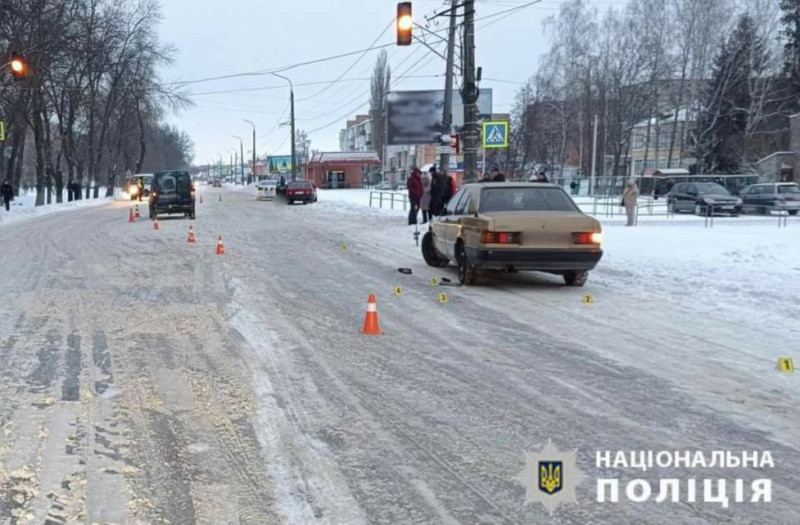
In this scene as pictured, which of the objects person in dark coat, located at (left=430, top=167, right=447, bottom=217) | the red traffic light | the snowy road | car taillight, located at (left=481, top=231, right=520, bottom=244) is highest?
the red traffic light

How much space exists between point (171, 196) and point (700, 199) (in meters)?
22.3

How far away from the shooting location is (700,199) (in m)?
30.8

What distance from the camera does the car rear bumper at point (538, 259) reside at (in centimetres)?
995

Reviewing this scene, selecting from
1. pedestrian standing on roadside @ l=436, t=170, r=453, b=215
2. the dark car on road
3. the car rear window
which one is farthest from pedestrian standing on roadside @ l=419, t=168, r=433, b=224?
the dark car on road

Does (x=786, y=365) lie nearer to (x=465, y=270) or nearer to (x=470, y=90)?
(x=465, y=270)

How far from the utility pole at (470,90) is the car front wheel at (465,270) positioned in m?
Result: 7.62

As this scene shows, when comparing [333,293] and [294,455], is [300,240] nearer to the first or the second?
[333,293]

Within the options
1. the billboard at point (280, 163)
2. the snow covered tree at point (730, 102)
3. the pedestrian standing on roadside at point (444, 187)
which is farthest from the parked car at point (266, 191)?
the billboard at point (280, 163)

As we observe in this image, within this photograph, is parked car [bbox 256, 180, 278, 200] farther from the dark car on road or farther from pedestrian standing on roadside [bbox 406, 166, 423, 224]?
pedestrian standing on roadside [bbox 406, 166, 423, 224]

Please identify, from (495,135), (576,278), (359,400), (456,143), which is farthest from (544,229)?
(456,143)

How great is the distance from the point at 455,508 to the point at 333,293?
665 cm

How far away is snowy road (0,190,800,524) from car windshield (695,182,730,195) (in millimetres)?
23302

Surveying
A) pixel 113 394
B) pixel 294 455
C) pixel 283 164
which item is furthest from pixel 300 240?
pixel 283 164

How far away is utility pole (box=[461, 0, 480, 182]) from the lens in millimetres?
17312
